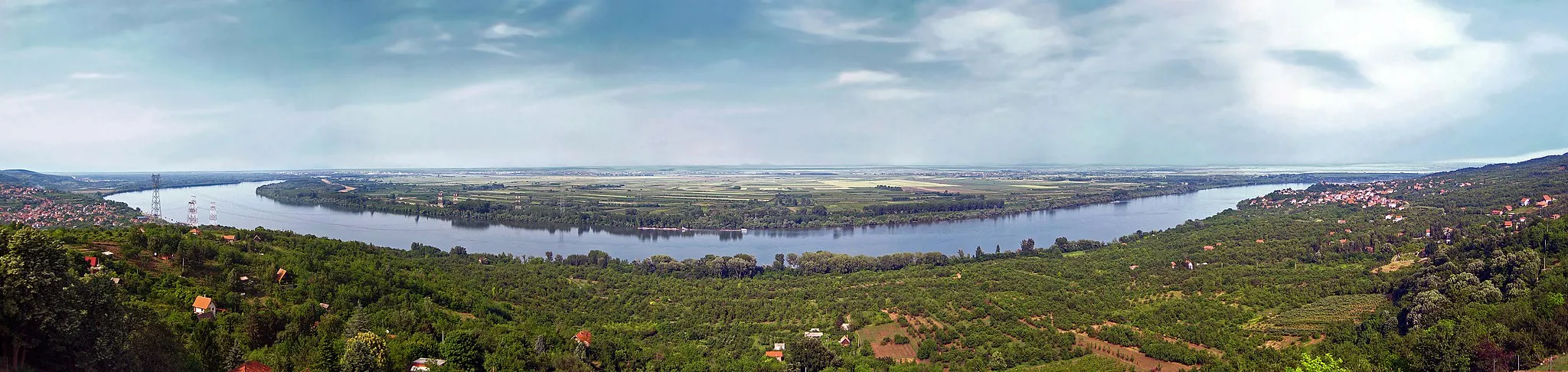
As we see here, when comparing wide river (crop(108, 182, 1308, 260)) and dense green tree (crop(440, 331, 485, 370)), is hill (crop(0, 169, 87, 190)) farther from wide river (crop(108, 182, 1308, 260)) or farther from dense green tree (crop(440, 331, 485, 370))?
dense green tree (crop(440, 331, 485, 370))

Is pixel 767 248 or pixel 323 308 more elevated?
pixel 323 308

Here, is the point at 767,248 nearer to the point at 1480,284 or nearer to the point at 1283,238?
the point at 1283,238

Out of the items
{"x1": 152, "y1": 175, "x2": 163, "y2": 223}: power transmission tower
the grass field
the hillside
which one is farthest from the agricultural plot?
{"x1": 152, "y1": 175, "x2": 163, "y2": 223}: power transmission tower

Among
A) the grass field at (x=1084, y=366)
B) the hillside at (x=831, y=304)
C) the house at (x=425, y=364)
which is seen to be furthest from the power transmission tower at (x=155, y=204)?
the grass field at (x=1084, y=366)

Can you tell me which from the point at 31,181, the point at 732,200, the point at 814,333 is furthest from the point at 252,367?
the point at 31,181

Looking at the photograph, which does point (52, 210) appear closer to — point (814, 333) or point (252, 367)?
point (252, 367)

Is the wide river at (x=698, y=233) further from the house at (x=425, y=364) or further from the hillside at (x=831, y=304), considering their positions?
the house at (x=425, y=364)

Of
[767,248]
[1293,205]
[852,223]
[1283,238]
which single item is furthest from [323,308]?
[1293,205]

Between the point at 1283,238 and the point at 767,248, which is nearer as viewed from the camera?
the point at 1283,238
